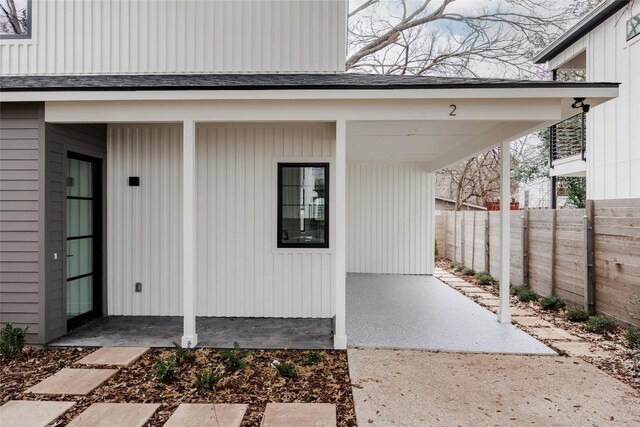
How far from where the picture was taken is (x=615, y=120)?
7637mm

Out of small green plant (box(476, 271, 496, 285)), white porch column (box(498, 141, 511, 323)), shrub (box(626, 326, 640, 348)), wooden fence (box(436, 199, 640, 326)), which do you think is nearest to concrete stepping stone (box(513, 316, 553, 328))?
white porch column (box(498, 141, 511, 323))

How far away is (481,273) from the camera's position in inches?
340

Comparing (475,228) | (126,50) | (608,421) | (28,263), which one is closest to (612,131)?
(475,228)

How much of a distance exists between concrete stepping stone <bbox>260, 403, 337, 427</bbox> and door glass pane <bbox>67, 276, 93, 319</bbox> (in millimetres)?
3230

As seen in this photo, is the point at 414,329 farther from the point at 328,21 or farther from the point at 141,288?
the point at 328,21

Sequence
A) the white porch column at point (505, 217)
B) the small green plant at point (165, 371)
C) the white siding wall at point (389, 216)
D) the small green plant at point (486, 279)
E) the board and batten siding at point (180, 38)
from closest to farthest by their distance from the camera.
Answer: the small green plant at point (165, 371) → the white porch column at point (505, 217) → the board and batten siding at point (180, 38) → the small green plant at point (486, 279) → the white siding wall at point (389, 216)

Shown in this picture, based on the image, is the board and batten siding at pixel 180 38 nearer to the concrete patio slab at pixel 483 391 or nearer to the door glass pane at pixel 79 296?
the door glass pane at pixel 79 296

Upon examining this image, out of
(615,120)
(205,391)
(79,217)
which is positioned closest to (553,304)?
(615,120)

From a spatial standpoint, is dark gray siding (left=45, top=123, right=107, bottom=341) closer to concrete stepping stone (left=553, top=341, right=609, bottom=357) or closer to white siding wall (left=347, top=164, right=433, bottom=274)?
concrete stepping stone (left=553, top=341, right=609, bottom=357)

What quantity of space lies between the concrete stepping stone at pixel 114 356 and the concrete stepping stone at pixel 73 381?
16 cm

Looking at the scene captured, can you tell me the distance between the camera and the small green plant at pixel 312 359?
146 inches

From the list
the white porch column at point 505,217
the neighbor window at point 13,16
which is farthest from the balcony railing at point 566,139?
the neighbor window at point 13,16

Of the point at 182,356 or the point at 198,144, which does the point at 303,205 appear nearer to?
the point at 198,144

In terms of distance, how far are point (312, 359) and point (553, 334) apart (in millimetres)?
3155
